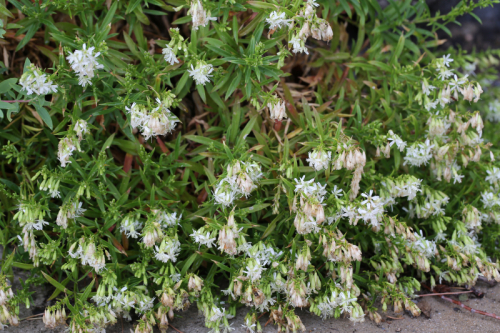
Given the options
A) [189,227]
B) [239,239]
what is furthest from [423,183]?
[189,227]

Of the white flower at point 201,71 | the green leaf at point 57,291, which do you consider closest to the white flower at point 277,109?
the white flower at point 201,71

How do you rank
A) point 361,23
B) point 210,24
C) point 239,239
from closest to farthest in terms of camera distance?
point 239,239 < point 210,24 < point 361,23

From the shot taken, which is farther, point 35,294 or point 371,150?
point 371,150

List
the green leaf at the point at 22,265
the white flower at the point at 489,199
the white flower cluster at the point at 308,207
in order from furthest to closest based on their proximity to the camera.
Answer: the white flower at the point at 489,199, the green leaf at the point at 22,265, the white flower cluster at the point at 308,207

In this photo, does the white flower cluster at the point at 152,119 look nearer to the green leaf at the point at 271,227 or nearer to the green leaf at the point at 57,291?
the green leaf at the point at 271,227

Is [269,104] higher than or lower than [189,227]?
higher

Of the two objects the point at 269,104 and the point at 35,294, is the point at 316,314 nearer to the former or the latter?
the point at 269,104

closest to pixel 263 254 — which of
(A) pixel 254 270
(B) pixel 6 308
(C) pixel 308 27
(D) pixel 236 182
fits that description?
(A) pixel 254 270

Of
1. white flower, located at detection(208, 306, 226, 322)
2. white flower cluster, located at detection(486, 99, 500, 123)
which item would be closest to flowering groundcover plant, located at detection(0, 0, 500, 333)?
white flower, located at detection(208, 306, 226, 322)
